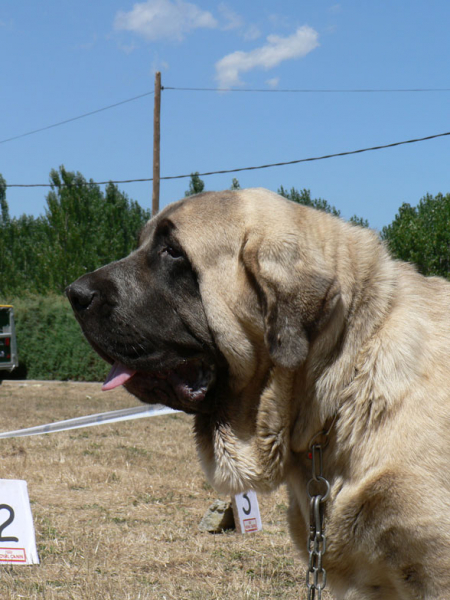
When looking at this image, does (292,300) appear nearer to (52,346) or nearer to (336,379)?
(336,379)

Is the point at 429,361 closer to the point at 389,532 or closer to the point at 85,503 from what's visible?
the point at 389,532

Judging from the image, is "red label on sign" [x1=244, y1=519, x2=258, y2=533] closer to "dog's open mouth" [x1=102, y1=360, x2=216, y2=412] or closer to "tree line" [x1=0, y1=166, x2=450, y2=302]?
"dog's open mouth" [x1=102, y1=360, x2=216, y2=412]

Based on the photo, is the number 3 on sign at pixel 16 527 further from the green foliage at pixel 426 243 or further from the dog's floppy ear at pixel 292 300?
the green foliage at pixel 426 243

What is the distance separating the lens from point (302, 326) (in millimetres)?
2074

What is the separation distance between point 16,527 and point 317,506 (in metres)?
2.29

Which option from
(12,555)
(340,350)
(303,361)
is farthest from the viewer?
(12,555)

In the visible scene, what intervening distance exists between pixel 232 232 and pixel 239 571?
2.22 metres

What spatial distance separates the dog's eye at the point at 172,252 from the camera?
2.33m

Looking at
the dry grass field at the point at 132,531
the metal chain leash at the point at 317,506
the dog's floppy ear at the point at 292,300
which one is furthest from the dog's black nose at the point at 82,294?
the dry grass field at the point at 132,531

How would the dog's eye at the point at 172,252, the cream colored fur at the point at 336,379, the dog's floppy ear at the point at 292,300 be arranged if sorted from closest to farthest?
1. the cream colored fur at the point at 336,379
2. the dog's floppy ear at the point at 292,300
3. the dog's eye at the point at 172,252

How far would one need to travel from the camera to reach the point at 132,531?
425 centimetres

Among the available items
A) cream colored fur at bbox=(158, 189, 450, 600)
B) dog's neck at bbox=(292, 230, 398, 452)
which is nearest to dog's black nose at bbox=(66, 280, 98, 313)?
cream colored fur at bbox=(158, 189, 450, 600)

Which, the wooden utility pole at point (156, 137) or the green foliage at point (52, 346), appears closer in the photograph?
the wooden utility pole at point (156, 137)

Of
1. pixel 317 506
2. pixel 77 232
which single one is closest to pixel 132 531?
pixel 317 506
